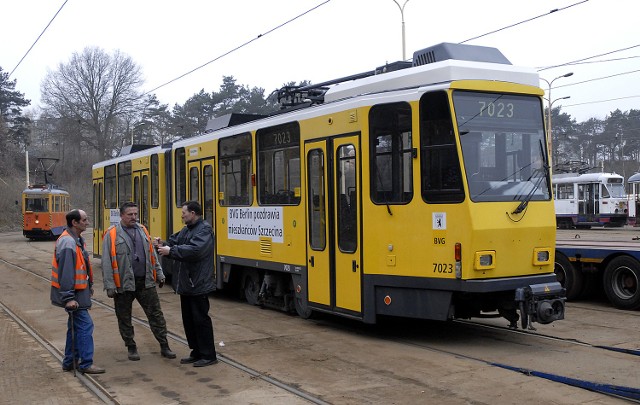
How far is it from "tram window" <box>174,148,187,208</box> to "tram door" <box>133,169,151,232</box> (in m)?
2.04

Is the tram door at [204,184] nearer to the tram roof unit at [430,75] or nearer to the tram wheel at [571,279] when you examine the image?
the tram roof unit at [430,75]

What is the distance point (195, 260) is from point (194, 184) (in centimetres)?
648

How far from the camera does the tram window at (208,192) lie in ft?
43.2

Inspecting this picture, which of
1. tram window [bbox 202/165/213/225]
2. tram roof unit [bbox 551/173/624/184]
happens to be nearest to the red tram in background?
tram window [bbox 202/165/213/225]

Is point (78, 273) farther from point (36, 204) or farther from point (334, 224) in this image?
point (36, 204)

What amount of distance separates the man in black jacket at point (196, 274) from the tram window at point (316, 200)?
2246mm

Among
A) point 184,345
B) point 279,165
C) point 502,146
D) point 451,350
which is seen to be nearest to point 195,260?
point 184,345

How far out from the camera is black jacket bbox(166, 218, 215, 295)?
7523mm

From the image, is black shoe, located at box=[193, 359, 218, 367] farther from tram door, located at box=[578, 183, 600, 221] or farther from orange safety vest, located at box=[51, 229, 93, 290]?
tram door, located at box=[578, 183, 600, 221]

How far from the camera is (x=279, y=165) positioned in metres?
10.8

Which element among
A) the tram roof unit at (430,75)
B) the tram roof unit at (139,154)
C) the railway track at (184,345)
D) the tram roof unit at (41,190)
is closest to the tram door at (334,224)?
the tram roof unit at (430,75)

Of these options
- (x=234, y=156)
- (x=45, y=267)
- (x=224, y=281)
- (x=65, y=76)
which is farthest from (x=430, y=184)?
(x=65, y=76)

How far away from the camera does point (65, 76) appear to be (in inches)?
2409

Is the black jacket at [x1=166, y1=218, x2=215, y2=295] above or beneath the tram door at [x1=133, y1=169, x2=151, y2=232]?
beneath
